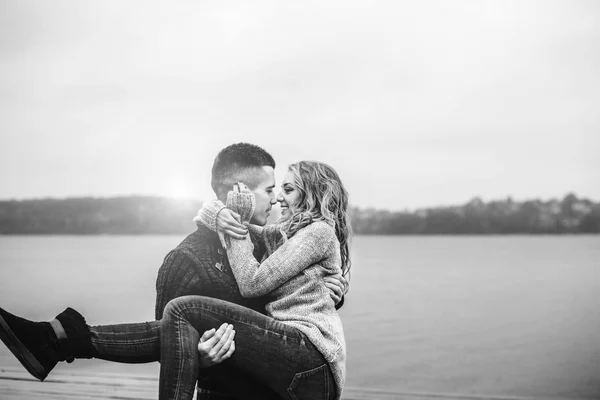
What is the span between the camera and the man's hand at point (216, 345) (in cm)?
179

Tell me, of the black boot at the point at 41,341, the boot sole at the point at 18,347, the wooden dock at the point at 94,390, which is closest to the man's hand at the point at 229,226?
the black boot at the point at 41,341

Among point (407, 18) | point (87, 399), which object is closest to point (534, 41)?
point (407, 18)

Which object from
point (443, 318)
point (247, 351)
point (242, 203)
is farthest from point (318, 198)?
point (443, 318)

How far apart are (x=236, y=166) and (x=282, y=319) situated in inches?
27.7

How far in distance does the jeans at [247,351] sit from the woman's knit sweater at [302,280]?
5cm

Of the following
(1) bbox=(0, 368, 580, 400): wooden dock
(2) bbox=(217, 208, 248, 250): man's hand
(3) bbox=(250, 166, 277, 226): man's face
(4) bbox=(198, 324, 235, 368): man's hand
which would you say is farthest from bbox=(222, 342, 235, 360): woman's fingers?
(1) bbox=(0, 368, 580, 400): wooden dock

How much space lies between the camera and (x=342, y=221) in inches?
87.0

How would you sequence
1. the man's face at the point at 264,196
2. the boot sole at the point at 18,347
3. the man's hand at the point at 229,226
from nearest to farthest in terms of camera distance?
the boot sole at the point at 18,347 → the man's hand at the point at 229,226 → the man's face at the point at 264,196

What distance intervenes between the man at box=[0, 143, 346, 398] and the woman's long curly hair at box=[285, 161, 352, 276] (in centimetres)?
21

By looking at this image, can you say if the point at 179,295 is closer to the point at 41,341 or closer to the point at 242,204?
the point at 242,204

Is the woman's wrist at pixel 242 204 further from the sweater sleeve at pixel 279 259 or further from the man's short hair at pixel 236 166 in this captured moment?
the man's short hair at pixel 236 166

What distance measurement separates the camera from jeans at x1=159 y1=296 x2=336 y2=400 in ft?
5.71

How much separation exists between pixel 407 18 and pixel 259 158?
30048mm

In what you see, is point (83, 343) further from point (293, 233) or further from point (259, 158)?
point (259, 158)
